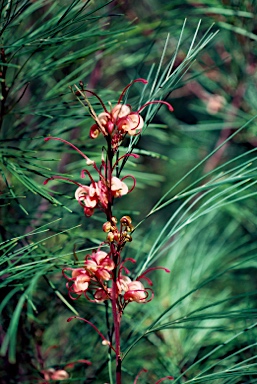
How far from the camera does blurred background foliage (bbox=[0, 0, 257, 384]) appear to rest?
0.50 meters

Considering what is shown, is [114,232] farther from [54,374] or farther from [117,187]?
[54,374]

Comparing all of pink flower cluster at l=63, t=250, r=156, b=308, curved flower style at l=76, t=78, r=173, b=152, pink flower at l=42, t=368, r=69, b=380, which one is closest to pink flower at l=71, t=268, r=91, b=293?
pink flower cluster at l=63, t=250, r=156, b=308

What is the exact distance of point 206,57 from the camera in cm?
122

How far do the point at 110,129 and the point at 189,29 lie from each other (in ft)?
2.00

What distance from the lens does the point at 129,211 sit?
669 mm

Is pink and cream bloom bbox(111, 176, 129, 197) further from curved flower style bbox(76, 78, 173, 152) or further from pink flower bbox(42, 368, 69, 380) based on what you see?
pink flower bbox(42, 368, 69, 380)

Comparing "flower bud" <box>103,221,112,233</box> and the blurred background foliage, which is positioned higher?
the blurred background foliage

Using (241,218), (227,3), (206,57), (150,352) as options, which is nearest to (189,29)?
(227,3)

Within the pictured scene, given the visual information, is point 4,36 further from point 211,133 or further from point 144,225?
point 144,225

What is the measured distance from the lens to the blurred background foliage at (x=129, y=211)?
1.64ft

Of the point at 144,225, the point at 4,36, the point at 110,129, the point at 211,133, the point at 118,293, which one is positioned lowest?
the point at 118,293

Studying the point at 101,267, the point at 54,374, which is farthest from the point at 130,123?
the point at 54,374

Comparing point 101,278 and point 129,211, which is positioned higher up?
point 129,211

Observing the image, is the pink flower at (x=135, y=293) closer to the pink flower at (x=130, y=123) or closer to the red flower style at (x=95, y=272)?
the red flower style at (x=95, y=272)
